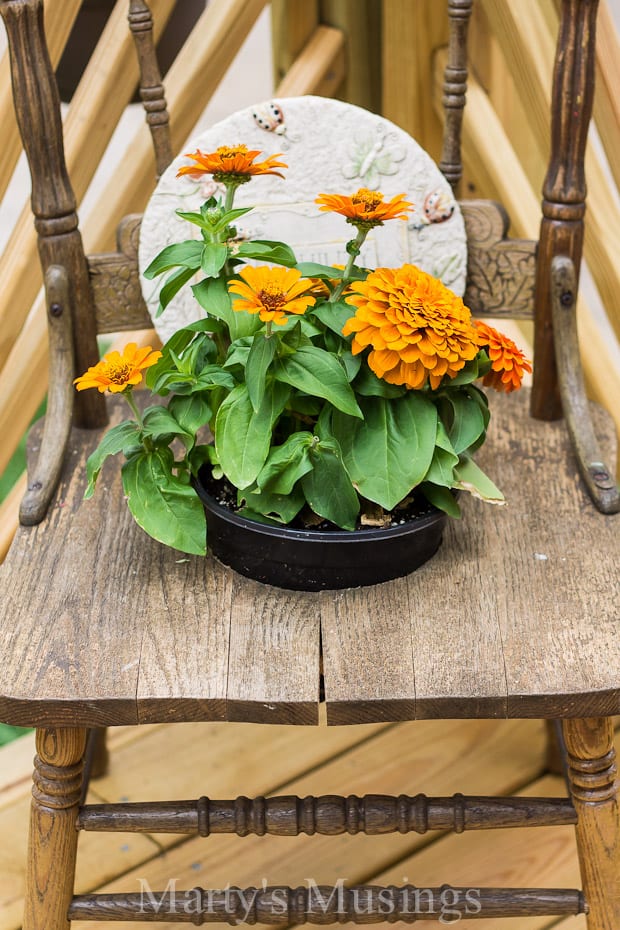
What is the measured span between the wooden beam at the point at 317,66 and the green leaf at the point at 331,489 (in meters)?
0.84

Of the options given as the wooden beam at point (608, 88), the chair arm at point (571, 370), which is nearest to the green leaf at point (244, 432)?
the chair arm at point (571, 370)

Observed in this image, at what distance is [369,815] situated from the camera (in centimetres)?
108

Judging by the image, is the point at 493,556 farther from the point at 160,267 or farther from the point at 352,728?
the point at 352,728

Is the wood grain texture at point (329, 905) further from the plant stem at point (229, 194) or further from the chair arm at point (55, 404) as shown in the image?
the plant stem at point (229, 194)

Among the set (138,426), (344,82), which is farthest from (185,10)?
(138,426)

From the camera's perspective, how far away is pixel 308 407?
97 centimetres

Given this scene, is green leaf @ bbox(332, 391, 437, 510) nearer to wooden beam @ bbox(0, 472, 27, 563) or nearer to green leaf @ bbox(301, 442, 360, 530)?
green leaf @ bbox(301, 442, 360, 530)

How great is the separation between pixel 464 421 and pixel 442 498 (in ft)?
0.22

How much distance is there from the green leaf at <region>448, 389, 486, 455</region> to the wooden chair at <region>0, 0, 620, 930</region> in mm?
119

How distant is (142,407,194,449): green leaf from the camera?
0.98m

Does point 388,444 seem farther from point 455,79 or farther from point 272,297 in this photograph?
point 455,79

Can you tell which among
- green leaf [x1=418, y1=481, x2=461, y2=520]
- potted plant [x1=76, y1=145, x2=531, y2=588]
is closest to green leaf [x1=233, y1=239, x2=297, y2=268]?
potted plant [x1=76, y1=145, x2=531, y2=588]

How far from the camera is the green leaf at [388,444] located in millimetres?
936

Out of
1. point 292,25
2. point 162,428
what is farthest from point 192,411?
point 292,25
